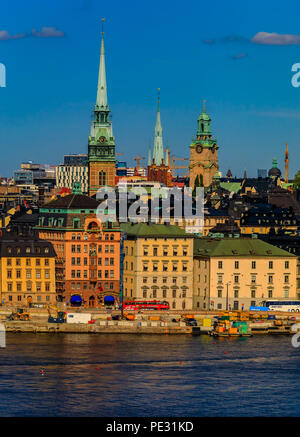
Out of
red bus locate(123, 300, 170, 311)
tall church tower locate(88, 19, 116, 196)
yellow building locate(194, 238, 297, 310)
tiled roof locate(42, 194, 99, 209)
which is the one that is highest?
tall church tower locate(88, 19, 116, 196)

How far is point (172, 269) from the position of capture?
107875 mm

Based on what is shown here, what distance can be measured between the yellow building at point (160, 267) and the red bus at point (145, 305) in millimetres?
1231

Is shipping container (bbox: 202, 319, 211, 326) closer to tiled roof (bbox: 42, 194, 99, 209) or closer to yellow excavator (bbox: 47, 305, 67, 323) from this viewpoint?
yellow excavator (bbox: 47, 305, 67, 323)

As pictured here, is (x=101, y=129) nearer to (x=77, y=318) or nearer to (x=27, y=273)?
(x=27, y=273)

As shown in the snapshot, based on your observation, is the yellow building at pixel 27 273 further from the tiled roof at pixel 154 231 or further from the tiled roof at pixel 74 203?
the tiled roof at pixel 154 231

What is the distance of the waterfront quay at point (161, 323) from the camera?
99.5 meters

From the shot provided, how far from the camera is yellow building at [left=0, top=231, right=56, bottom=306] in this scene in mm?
105688

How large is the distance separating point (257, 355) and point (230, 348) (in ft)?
11.3

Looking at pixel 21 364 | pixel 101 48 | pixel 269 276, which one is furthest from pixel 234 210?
pixel 21 364

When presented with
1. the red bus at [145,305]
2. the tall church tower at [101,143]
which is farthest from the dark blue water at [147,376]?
the tall church tower at [101,143]

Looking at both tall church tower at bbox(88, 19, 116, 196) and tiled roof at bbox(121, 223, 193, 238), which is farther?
tall church tower at bbox(88, 19, 116, 196)

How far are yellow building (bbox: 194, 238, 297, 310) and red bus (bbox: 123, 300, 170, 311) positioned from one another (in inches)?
133

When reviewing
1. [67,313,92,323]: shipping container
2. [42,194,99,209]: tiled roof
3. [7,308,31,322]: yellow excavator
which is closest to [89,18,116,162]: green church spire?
[42,194,99,209]: tiled roof

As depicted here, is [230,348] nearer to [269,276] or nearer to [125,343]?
[125,343]
